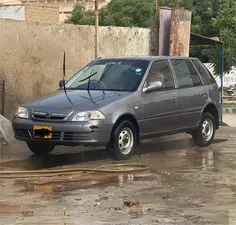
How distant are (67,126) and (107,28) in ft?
21.7

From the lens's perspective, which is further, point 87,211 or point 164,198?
point 164,198

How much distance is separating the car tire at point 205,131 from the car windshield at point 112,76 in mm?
1783

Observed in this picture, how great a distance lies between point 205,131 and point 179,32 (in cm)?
472

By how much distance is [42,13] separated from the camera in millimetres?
30531

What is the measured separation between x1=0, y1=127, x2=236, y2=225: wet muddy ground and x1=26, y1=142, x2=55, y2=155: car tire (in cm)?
12

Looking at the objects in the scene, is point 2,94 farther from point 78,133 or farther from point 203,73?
point 78,133

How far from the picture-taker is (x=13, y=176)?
9062 mm

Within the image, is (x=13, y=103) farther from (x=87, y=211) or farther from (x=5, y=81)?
(x=87, y=211)

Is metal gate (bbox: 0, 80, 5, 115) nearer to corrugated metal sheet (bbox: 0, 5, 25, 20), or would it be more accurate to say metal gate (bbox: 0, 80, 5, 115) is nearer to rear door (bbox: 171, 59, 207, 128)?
rear door (bbox: 171, 59, 207, 128)

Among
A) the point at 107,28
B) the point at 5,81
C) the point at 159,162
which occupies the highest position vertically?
the point at 107,28

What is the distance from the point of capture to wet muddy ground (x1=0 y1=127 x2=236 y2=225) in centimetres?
675

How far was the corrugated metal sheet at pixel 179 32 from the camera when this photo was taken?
658 inches

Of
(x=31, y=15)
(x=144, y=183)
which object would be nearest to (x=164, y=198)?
(x=144, y=183)

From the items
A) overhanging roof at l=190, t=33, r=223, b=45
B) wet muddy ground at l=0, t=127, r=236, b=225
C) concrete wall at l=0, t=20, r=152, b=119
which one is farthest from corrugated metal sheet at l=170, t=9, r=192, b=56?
wet muddy ground at l=0, t=127, r=236, b=225
